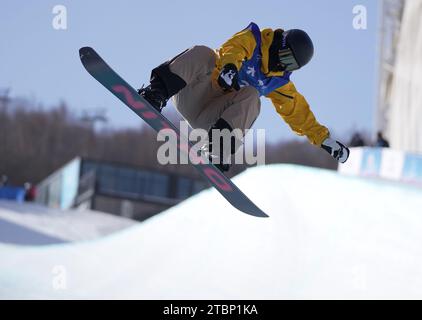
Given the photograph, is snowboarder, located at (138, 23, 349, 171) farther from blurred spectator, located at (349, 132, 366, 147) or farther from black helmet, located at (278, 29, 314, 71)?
blurred spectator, located at (349, 132, 366, 147)

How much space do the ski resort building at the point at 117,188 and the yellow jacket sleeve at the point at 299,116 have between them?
20146mm

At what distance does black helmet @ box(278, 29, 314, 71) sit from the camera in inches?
188

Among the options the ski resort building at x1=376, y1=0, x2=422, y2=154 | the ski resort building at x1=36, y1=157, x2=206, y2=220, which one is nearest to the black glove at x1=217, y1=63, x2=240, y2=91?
the ski resort building at x1=376, y1=0, x2=422, y2=154

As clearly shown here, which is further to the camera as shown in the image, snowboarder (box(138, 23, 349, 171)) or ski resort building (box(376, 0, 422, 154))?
ski resort building (box(376, 0, 422, 154))

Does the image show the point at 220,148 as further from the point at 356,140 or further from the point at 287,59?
the point at 356,140

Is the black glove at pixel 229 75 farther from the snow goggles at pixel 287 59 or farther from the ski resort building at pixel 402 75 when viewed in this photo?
the ski resort building at pixel 402 75

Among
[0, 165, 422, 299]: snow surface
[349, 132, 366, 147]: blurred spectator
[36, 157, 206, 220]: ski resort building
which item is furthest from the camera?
[36, 157, 206, 220]: ski resort building

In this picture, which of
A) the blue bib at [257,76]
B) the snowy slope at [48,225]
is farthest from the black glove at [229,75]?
the snowy slope at [48,225]

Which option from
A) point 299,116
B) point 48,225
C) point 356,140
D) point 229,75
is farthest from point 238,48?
point 48,225

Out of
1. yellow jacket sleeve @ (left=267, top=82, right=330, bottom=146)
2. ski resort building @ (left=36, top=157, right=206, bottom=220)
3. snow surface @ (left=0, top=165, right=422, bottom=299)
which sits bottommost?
ski resort building @ (left=36, top=157, right=206, bottom=220)

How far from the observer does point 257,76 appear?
512 cm

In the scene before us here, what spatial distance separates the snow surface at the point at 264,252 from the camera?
6.74 metres

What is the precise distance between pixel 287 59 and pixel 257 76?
13.3 inches
